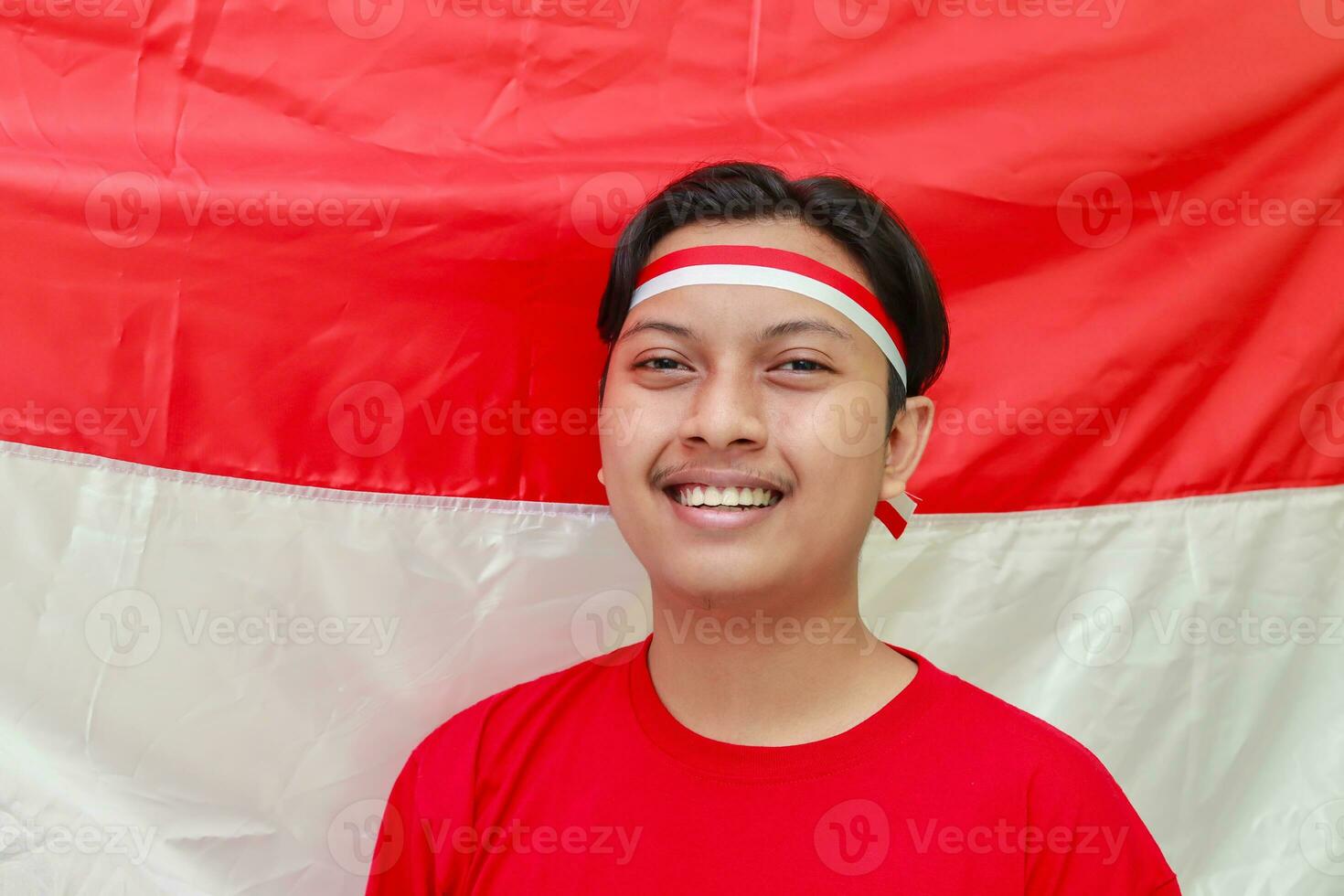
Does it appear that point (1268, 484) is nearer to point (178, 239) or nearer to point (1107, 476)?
point (1107, 476)

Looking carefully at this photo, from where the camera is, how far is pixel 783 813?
1.31 meters

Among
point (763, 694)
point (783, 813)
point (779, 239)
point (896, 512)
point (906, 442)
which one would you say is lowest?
point (783, 813)

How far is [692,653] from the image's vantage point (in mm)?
1424

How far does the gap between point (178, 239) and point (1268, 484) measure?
166 centimetres

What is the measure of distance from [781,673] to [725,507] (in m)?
0.22

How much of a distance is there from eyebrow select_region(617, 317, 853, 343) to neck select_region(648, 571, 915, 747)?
30cm

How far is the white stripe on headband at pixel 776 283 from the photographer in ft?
4.62

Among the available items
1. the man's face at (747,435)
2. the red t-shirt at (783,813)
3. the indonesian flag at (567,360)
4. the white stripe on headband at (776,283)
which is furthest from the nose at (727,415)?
the indonesian flag at (567,360)

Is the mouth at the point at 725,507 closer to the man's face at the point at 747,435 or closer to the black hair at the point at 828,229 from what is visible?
the man's face at the point at 747,435

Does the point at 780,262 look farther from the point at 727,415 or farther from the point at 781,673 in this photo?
the point at 781,673

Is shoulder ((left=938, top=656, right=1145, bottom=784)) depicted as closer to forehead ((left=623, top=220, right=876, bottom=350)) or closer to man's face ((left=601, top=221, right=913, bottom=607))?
man's face ((left=601, top=221, right=913, bottom=607))

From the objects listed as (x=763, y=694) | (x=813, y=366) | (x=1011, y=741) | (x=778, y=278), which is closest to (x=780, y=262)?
(x=778, y=278)

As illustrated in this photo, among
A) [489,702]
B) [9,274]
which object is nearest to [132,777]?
[489,702]

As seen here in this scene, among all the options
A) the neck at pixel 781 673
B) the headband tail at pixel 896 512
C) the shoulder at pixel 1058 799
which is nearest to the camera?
the shoulder at pixel 1058 799
